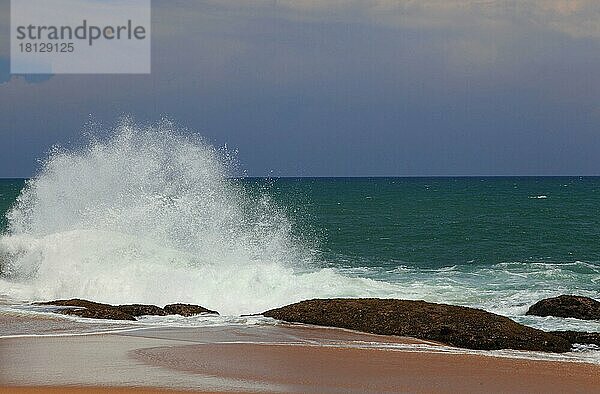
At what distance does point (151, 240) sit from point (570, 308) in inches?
479

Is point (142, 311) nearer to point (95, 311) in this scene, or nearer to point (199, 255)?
point (95, 311)

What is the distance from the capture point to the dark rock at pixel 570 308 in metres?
15.3

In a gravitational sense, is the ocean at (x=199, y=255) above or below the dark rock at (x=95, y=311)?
above

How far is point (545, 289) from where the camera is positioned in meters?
20.9

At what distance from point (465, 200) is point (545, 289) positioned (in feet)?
181

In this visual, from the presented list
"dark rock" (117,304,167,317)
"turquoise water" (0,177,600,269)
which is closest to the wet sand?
"dark rock" (117,304,167,317)

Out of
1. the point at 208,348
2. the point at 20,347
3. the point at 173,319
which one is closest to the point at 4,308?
the point at 173,319

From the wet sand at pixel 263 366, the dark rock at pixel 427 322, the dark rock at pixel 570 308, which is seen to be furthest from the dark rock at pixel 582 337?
the dark rock at pixel 570 308

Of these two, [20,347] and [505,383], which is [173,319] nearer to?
[20,347]

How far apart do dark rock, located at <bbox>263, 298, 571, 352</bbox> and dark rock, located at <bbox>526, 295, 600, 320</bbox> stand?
262 centimetres

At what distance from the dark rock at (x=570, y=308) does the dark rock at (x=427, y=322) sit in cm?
262

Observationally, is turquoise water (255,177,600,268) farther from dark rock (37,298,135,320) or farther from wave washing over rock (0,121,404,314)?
dark rock (37,298,135,320)

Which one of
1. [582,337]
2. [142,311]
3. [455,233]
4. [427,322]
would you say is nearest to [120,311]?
[142,311]

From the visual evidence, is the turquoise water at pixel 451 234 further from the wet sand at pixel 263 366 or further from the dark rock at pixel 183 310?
the wet sand at pixel 263 366
